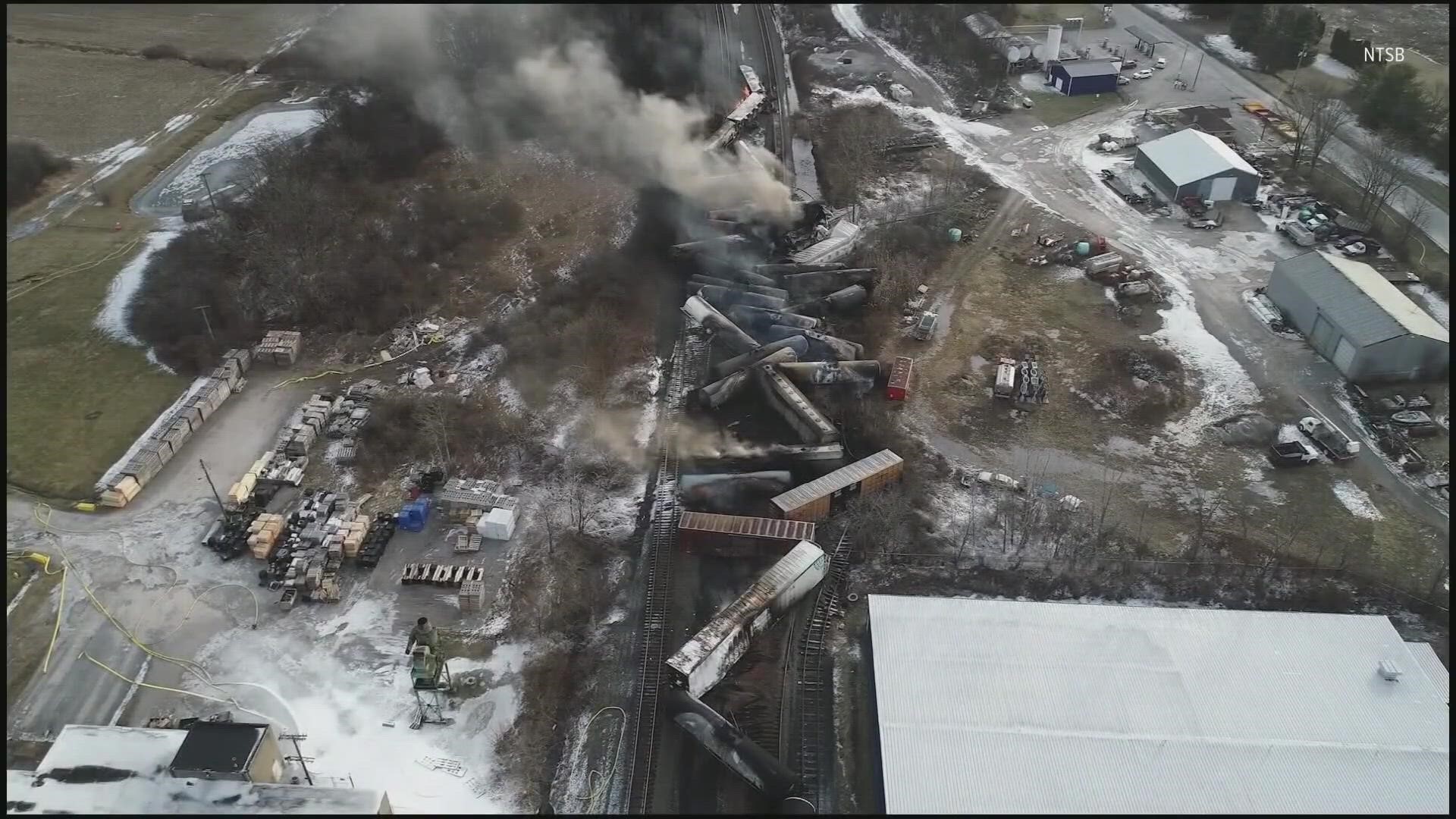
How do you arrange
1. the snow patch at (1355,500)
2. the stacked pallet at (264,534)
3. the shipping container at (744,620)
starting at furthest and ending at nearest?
the snow patch at (1355,500), the stacked pallet at (264,534), the shipping container at (744,620)

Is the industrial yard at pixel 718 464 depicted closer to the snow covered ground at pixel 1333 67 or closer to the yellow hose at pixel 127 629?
the yellow hose at pixel 127 629

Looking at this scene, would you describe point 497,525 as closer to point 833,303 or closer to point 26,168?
point 833,303

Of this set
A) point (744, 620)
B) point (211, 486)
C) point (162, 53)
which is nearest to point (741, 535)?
point (744, 620)

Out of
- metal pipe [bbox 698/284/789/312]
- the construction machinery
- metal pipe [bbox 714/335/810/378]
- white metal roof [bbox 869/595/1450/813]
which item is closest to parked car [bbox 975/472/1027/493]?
white metal roof [bbox 869/595/1450/813]

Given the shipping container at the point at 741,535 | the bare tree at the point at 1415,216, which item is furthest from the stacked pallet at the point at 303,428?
the bare tree at the point at 1415,216

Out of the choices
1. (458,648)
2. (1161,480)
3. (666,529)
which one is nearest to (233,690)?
(458,648)

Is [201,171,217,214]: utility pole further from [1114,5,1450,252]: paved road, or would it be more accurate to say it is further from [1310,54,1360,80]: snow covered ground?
[1310,54,1360,80]: snow covered ground
